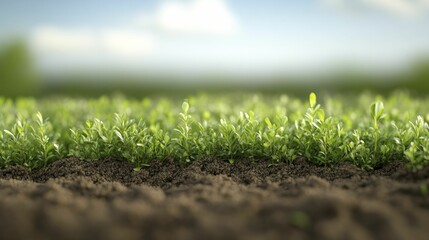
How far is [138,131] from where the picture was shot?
5.60 m

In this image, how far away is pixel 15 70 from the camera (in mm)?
16812

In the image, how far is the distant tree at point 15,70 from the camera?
54.7 ft

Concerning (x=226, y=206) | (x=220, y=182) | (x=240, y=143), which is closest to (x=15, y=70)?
(x=240, y=143)

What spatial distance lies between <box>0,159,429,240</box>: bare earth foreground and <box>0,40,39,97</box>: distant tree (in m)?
12.8

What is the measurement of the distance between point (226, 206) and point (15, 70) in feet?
48.5

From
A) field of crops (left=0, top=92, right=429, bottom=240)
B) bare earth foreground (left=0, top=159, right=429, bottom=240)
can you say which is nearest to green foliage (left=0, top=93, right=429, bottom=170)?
field of crops (left=0, top=92, right=429, bottom=240)

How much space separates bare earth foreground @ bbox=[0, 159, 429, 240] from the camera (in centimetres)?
319

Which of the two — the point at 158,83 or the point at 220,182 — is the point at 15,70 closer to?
the point at 158,83

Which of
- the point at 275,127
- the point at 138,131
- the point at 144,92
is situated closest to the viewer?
the point at 275,127

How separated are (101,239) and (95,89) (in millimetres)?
15711

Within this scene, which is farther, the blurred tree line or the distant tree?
the distant tree

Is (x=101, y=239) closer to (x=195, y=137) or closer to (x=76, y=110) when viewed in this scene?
(x=195, y=137)

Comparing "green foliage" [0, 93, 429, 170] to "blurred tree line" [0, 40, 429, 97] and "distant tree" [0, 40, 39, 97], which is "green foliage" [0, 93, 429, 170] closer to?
"blurred tree line" [0, 40, 429, 97]

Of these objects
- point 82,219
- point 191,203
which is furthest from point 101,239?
point 191,203
